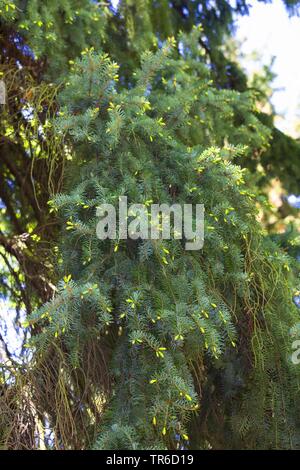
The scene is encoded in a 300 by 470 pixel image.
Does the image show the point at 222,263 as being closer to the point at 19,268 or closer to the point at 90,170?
the point at 90,170

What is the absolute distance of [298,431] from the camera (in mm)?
3486

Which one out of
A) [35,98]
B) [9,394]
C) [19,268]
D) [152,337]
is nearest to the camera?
[152,337]

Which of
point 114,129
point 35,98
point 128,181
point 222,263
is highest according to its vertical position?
point 35,98

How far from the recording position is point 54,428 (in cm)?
335

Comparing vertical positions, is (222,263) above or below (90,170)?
below

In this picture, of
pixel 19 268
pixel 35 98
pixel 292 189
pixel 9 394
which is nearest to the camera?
pixel 9 394

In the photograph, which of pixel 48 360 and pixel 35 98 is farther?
pixel 35 98

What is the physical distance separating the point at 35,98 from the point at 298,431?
2192 mm

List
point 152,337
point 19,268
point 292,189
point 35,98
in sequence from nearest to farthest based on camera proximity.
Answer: point 152,337 → point 35,98 → point 19,268 → point 292,189

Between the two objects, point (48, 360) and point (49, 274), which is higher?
point (49, 274)

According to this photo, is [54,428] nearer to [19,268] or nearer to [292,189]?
[19,268]

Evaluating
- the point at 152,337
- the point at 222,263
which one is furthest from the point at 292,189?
the point at 152,337
